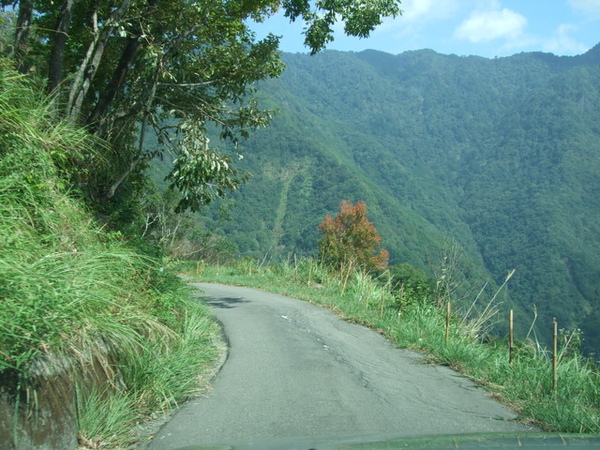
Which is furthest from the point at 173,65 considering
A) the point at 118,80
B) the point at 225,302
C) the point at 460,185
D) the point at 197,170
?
the point at 460,185

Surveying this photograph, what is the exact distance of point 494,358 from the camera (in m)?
8.69

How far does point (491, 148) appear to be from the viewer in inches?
6683

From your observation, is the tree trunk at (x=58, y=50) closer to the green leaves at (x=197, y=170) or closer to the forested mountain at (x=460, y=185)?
the green leaves at (x=197, y=170)

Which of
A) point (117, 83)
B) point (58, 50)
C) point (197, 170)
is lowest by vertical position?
point (197, 170)

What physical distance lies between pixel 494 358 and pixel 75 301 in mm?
6326

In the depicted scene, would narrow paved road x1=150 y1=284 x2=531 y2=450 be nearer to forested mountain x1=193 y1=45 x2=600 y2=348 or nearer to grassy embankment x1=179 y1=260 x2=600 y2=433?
grassy embankment x1=179 y1=260 x2=600 y2=433

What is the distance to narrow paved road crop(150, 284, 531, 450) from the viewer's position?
17.9 ft

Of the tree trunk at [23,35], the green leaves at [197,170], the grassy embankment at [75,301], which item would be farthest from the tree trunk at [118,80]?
the grassy embankment at [75,301]

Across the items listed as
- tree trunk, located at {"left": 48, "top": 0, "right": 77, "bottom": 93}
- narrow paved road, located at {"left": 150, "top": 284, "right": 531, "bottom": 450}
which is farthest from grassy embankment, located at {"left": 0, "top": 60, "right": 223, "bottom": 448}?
tree trunk, located at {"left": 48, "top": 0, "right": 77, "bottom": 93}

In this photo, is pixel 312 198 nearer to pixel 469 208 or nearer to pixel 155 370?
pixel 469 208

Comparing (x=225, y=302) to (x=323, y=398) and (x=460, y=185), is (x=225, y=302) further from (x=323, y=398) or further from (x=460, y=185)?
(x=460, y=185)

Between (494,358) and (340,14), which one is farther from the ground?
(340,14)

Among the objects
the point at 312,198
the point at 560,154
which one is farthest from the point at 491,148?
the point at 312,198

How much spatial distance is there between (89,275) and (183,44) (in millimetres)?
8251
